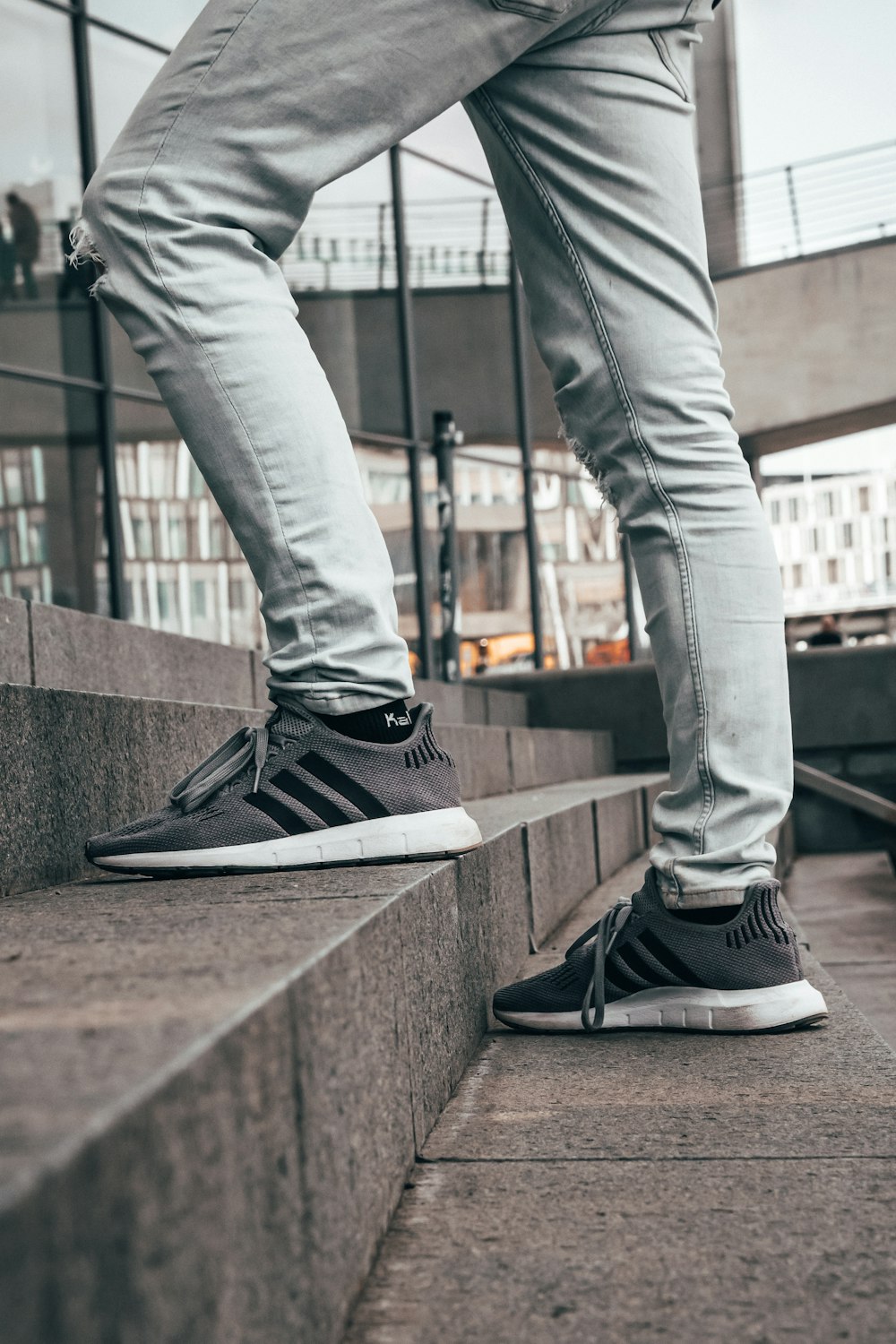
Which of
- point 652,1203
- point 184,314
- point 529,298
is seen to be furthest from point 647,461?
point 652,1203

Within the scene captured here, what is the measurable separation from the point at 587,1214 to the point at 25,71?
791 centimetres

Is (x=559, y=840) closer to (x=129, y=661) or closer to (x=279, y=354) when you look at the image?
(x=129, y=661)

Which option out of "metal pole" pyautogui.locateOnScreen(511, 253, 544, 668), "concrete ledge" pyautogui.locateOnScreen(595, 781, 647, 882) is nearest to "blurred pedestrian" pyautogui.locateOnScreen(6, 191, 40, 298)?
"metal pole" pyautogui.locateOnScreen(511, 253, 544, 668)

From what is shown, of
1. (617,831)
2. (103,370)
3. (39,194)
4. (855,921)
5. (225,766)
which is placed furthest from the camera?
(39,194)

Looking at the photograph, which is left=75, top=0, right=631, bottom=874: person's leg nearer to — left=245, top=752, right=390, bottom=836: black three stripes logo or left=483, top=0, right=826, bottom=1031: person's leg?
left=245, top=752, right=390, bottom=836: black three stripes logo

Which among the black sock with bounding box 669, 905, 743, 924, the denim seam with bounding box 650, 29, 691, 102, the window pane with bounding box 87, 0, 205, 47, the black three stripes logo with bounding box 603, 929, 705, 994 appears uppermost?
the window pane with bounding box 87, 0, 205, 47

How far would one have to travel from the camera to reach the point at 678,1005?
1560 millimetres

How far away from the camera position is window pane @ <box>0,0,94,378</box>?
7.35 meters

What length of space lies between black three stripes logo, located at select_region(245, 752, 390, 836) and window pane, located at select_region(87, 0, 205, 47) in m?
7.64

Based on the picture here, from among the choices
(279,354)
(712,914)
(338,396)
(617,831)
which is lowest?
(617,831)

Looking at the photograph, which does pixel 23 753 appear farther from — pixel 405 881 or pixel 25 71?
pixel 25 71

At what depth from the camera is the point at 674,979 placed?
154cm

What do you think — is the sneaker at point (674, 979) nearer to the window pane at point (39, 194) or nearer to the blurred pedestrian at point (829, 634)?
the window pane at point (39, 194)

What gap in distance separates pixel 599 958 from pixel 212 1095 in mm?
1037
